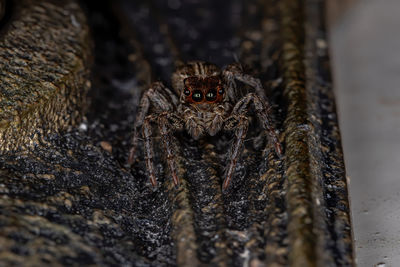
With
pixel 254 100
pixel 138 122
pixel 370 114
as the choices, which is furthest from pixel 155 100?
pixel 370 114

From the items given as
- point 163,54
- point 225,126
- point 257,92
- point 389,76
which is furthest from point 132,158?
point 389,76

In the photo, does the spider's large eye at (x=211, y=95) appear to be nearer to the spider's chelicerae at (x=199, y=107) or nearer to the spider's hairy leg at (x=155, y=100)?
the spider's chelicerae at (x=199, y=107)

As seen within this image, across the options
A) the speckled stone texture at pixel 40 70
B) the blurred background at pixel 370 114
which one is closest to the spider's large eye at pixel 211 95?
the speckled stone texture at pixel 40 70

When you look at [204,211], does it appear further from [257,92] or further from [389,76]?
[389,76]

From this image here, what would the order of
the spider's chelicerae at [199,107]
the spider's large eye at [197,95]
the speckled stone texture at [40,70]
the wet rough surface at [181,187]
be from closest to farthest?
the wet rough surface at [181,187] < the speckled stone texture at [40,70] < the spider's chelicerae at [199,107] < the spider's large eye at [197,95]

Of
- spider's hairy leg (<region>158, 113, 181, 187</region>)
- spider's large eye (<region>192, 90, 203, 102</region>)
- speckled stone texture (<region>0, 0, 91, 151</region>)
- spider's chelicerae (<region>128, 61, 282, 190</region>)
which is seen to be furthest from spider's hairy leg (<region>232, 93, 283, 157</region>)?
speckled stone texture (<region>0, 0, 91, 151</region>)

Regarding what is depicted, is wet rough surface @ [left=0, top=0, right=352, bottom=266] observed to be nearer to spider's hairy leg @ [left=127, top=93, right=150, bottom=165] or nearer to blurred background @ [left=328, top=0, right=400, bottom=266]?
spider's hairy leg @ [left=127, top=93, right=150, bottom=165]

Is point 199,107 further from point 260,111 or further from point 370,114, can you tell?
point 370,114

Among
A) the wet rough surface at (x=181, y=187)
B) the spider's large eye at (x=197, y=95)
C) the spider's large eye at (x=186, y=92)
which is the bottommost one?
the wet rough surface at (x=181, y=187)
